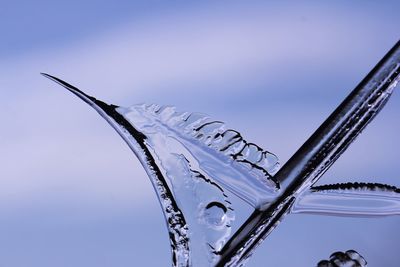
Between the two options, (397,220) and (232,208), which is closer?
(232,208)

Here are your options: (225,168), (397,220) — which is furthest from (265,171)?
(397,220)

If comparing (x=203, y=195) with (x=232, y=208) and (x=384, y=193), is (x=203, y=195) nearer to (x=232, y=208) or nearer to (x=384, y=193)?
(x=232, y=208)

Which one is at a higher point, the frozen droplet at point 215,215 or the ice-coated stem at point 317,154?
the ice-coated stem at point 317,154

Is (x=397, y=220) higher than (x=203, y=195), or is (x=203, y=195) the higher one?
(x=397, y=220)

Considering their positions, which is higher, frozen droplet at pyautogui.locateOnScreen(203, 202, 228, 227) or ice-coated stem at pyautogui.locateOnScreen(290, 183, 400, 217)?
ice-coated stem at pyautogui.locateOnScreen(290, 183, 400, 217)

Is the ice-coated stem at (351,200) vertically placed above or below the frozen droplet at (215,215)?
above

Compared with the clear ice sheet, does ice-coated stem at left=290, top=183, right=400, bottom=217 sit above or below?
above

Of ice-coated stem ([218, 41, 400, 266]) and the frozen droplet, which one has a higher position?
ice-coated stem ([218, 41, 400, 266])

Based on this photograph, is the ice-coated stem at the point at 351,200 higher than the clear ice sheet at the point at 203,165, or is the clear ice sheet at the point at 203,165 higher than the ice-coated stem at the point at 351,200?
the ice-coated stem at the point at 351,200
